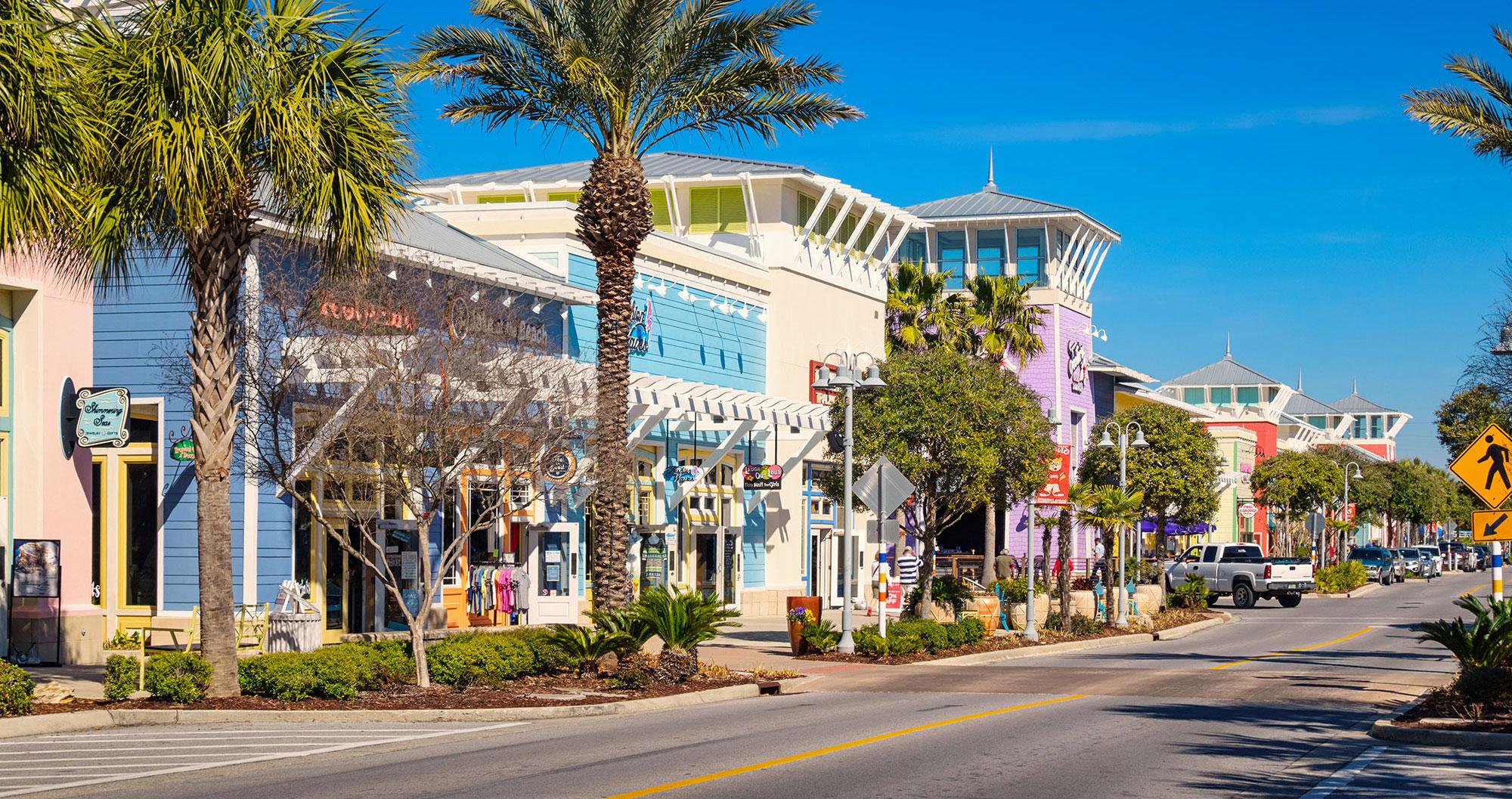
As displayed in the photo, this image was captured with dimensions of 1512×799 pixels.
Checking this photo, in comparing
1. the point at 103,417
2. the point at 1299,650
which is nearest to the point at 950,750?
the point at 103,417

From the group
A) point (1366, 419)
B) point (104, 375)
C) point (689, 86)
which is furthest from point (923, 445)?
point (1366, 419)

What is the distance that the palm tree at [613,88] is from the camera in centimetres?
2186

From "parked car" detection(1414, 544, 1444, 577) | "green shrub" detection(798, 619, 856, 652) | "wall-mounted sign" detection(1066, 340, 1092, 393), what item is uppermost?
"wall-mounted sign" detection(1066, 340, 1092, 393)

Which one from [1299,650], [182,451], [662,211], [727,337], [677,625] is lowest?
[1299,650]

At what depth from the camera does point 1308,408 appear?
14138 cm

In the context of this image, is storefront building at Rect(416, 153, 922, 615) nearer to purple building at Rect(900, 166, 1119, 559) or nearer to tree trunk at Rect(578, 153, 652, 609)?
tree trunk at Rect(578, 153, 652, 609)

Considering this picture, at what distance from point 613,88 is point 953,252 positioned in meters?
46.8

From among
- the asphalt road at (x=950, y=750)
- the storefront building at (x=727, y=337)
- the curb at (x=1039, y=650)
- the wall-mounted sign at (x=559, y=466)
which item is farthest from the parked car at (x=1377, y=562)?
the wall-mounted sign at (x=559, y=466)

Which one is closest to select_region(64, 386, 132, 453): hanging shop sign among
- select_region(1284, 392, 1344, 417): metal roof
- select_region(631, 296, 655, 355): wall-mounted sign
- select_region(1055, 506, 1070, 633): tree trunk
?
select_region(631, 296, 655, 355): wall-mounted sign

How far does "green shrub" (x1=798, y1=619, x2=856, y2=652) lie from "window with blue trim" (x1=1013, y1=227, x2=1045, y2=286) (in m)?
39.0

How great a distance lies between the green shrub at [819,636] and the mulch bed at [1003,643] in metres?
0.15

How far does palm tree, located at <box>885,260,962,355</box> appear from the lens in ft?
168

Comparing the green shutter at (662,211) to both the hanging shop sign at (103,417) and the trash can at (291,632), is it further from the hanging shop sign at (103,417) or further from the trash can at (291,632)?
the hanging shop sign at (103,417)

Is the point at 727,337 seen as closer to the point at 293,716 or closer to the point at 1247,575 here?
the point at 1247,575
